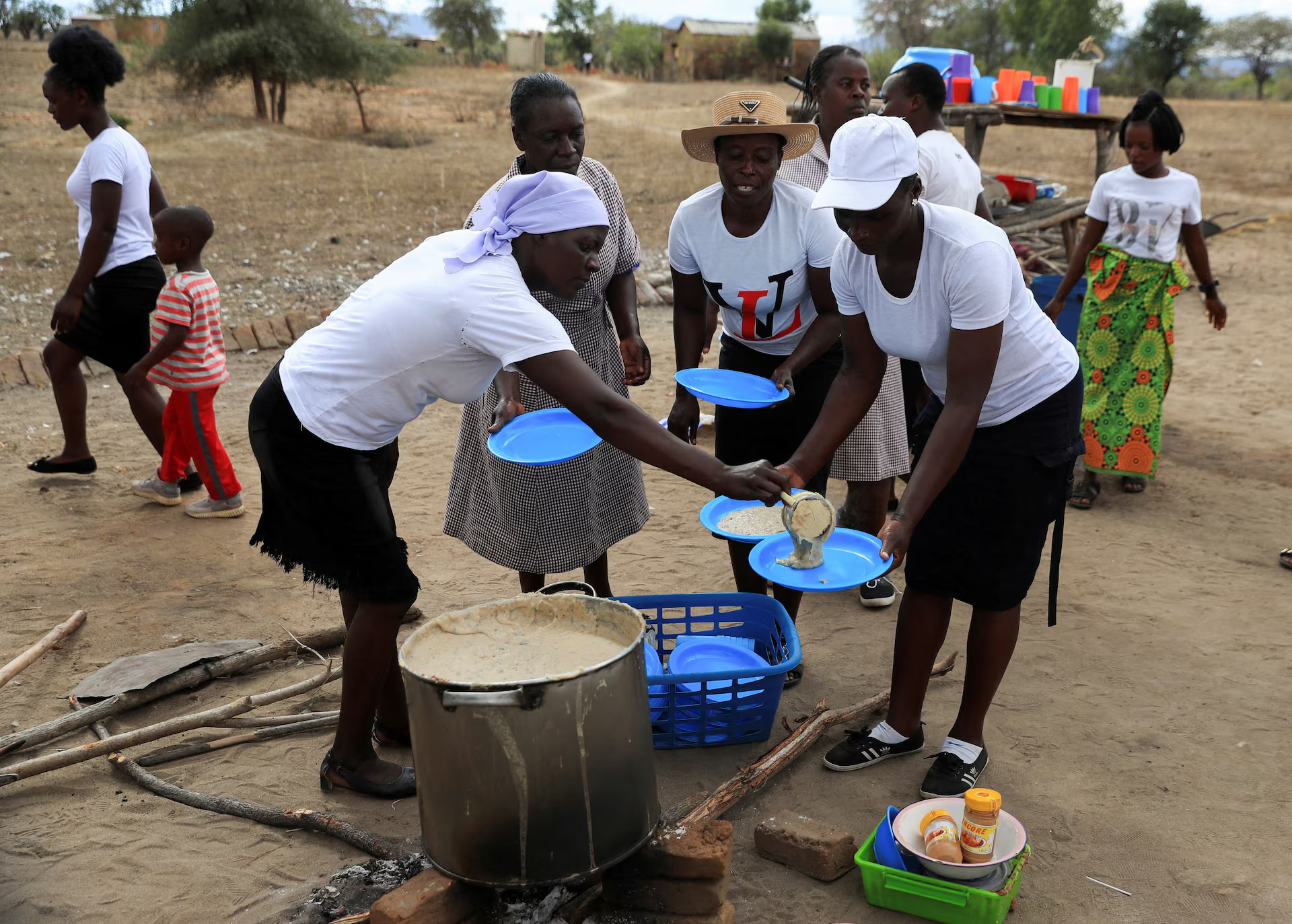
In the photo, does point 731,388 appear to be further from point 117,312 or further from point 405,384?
point 117,312

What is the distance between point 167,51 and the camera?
20.8 metres

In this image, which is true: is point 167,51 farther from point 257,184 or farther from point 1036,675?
point 1036,675

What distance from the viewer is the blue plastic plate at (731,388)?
3059 millimetres

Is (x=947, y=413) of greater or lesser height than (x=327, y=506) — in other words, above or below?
above

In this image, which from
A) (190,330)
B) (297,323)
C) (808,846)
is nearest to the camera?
(808,846)

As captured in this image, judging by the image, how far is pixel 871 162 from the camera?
229cm

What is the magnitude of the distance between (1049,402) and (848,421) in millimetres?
531

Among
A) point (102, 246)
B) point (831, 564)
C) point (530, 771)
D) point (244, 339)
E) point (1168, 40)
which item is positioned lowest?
point (244, 339)

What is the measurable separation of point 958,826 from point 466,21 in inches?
1809

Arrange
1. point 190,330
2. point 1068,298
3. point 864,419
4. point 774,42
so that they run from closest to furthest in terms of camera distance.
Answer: point 864,419 → point 190,330 → point 1068,298 → point 774,42

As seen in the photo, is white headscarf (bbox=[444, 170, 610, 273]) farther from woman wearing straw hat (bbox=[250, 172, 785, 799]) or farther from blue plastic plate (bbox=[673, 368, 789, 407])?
blue plastic plate (bbox=[673, 368, 789, 407])

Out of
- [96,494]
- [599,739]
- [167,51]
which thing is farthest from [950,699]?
[167,51]

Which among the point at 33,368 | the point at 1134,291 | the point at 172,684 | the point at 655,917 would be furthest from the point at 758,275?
the point at 33,368

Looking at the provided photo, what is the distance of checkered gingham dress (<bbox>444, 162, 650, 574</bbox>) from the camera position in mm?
3357
